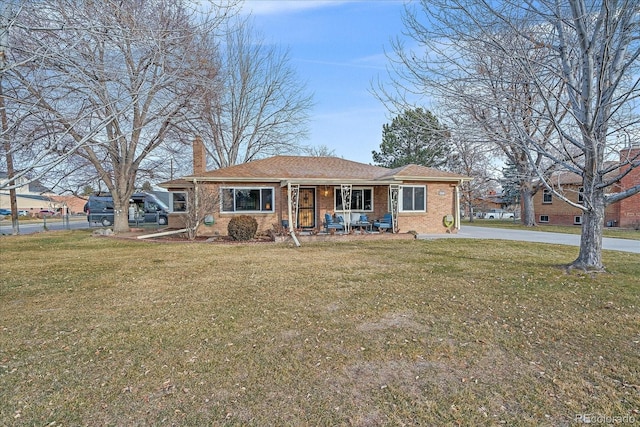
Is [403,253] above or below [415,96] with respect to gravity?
below

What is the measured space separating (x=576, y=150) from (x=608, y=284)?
9.70ft

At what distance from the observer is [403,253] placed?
379 inches

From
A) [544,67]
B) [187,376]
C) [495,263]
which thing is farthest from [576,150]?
[187,376]

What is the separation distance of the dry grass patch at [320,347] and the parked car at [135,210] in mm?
16933

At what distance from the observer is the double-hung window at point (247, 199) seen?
1459cm

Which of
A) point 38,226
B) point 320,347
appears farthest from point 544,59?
point 38,226

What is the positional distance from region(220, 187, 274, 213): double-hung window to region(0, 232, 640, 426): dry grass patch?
758 centimetres

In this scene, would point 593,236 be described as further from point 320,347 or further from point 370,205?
point 370,205

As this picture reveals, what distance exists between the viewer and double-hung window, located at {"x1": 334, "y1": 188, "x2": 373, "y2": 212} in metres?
15.7

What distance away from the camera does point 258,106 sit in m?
25.3

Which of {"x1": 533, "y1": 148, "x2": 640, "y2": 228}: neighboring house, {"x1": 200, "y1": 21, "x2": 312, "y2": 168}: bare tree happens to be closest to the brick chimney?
{"x1": 200, "y1": 21, "x2": 312, "y2": 168}: bare tree

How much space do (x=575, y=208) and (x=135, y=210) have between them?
2755cm

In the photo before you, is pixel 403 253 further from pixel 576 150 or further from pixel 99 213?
pixel 99 213

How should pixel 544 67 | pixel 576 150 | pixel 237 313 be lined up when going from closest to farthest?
1. pixel 237 313
2. pixel 544 67
3. pixel 576 150
